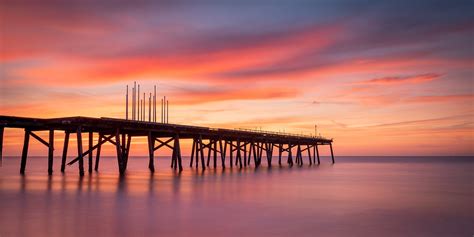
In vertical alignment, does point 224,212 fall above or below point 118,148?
below

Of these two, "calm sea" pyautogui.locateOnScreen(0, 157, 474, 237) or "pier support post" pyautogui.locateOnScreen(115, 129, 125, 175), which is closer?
"calm sea" pyautogui.locateOnScreen(0, 157, 474, 237)

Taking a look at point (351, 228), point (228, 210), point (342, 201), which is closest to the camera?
point (351, 228)

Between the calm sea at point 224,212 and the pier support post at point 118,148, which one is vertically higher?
the pier support post at point 118,148

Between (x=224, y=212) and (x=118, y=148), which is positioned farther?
(x=118, y=148)

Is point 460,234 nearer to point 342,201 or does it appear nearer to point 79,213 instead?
point 342,201

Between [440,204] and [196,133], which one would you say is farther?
[196,133]

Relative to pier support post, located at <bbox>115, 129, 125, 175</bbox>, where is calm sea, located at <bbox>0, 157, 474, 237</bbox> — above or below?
below

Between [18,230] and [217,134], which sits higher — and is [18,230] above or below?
below

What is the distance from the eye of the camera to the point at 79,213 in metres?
17.2

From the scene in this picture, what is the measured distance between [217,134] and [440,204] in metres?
27.9

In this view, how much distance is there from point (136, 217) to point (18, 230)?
13.0 feet

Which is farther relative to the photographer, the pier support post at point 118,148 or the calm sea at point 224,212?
the pier support post at point 118,148

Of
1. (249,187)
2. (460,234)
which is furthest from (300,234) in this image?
(249,187)

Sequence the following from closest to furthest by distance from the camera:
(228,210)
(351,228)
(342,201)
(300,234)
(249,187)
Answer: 1. (300,234)
2. (351,228)
3. (228,210)
4. (342,201)
5. (249,187)
